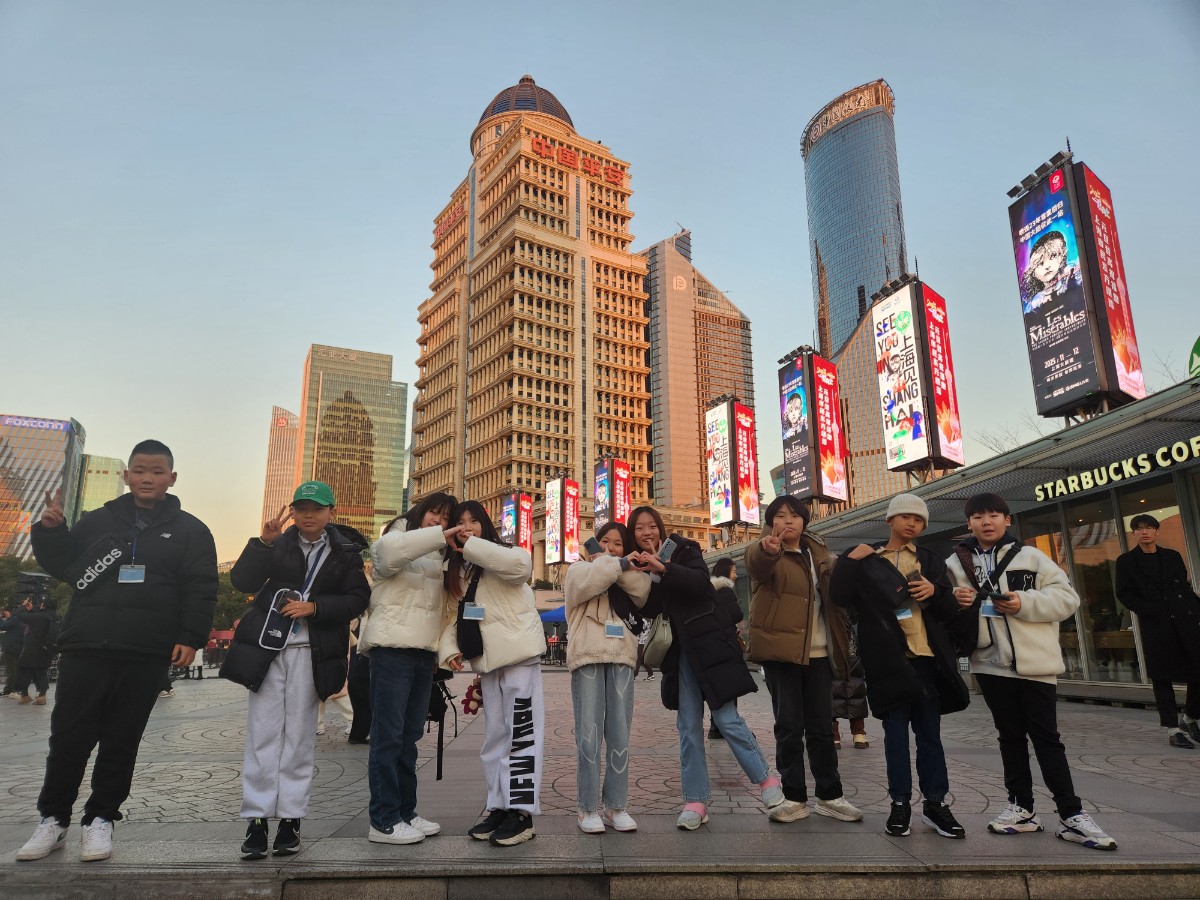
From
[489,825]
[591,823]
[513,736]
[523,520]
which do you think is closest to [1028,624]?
[591,823]

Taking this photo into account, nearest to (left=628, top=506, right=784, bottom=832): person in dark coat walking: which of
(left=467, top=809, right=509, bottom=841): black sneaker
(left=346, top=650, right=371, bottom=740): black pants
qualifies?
(left=467, top=809, right=509, bottom=841): black sneaker

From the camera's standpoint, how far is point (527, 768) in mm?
3775

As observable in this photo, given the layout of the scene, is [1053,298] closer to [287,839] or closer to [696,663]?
[696,663]

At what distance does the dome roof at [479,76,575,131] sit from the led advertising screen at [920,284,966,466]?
318 feet

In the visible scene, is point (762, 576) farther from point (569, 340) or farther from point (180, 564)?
point (569, 340)

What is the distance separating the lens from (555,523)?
202ft

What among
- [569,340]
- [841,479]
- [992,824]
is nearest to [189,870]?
[992,824]

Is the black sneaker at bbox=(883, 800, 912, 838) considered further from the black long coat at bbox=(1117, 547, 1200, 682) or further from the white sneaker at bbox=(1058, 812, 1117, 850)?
the black long coat at bbox=(1117, 547, 1200, 682)

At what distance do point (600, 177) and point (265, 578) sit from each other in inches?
4128

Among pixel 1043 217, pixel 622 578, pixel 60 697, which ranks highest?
pixel 1043 217

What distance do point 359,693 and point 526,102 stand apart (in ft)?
383

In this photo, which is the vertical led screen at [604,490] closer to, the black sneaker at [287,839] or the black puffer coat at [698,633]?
the black puffer coat at [698,633]

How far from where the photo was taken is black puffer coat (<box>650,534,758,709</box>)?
163 inches

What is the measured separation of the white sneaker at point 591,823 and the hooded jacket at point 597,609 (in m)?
0.76
